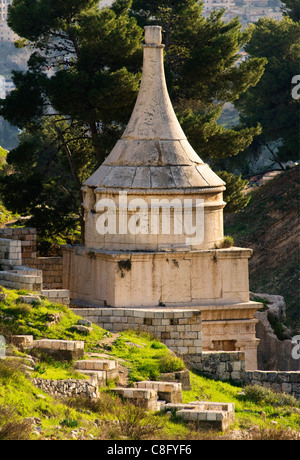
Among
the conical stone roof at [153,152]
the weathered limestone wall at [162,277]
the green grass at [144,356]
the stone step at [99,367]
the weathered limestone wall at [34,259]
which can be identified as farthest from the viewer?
the weathered limestone wall at [34,259]

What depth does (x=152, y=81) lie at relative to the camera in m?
20.8

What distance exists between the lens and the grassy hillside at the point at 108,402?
1314cm

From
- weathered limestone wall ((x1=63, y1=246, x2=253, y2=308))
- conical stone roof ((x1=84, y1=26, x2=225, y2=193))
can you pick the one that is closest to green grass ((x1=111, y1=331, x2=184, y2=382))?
weathered limestone wall ((x1=63, y1=246, x2=253, y2=308))

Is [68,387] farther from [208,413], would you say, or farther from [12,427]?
[12,427]

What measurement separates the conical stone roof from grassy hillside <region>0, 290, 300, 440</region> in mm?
3416

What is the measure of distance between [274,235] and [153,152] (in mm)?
19710

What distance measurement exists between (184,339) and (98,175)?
4.14 metres

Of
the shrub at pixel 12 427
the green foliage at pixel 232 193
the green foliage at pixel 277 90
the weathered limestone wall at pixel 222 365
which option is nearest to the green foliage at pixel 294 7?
the green foliage at pixel 277 90

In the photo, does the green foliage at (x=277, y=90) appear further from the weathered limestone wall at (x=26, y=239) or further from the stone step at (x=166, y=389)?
the stone step at (x=166, y=389)

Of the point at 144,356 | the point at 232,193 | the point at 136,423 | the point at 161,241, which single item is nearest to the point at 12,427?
the point at 136,423

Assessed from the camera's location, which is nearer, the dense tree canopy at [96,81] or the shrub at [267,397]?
the shrub at [267,397]

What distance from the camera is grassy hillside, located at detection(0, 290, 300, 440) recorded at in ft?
43.1

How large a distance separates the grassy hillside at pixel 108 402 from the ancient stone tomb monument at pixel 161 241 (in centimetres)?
233
